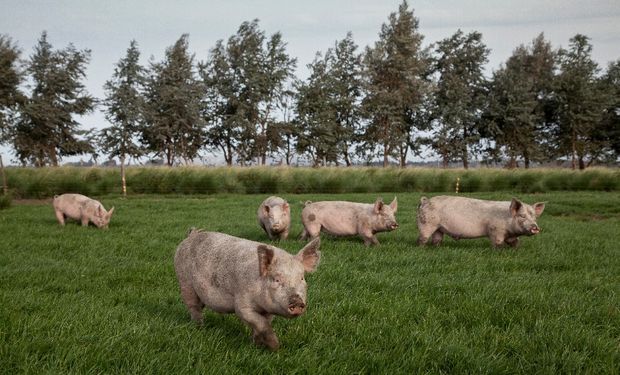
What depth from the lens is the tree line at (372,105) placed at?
41.3 meters

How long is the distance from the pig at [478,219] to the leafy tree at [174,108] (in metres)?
34.5

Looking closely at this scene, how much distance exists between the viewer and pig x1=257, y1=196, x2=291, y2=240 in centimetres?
918

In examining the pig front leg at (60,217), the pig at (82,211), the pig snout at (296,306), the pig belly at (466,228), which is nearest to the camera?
the pig snout at (296,306)

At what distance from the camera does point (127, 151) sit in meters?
40.3

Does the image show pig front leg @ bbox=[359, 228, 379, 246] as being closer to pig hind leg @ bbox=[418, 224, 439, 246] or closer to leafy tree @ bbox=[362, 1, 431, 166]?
pig hind leg @ bbox=[418, 224, 439, 246]

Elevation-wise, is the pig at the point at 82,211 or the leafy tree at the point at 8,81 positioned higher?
the leafy tree at the point at 8,81

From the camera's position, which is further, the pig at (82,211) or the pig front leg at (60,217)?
the pig front leg at (60,217)

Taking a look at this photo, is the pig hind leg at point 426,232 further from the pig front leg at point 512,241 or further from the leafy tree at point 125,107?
the leafy tree at point 125,107

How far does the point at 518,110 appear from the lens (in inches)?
1740

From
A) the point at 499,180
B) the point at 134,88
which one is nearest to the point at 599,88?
the point at 499,180

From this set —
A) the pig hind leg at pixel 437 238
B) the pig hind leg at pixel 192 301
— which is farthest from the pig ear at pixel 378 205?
the pig hind leg at pixel 192 301

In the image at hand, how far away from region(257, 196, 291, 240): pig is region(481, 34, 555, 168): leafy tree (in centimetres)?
3992

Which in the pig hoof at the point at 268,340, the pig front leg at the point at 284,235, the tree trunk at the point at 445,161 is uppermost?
the tree trunk at the point at 445,161

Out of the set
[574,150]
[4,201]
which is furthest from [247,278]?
[574,150]
